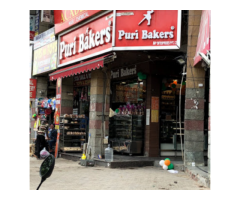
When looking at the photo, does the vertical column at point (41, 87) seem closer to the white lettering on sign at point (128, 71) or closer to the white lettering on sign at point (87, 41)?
the white lettering on sign at point (87, 41)

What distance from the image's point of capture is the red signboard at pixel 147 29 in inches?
413

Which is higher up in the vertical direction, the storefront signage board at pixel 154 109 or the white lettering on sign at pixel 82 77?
the white lettering on sign at pixel 82 77

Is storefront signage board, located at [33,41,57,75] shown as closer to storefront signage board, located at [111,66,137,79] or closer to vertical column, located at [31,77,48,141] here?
vertical column, located at [31,77,48,141]

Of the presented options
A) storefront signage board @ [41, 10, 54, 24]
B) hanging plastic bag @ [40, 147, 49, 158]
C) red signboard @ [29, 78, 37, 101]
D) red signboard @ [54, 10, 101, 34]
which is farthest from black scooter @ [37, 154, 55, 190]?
red signboard @ [29, 78, 37, 101]

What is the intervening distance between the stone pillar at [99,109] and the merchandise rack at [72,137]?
70.8 inches

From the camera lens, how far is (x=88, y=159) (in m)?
11.9

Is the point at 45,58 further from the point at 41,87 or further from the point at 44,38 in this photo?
the point at 41,87

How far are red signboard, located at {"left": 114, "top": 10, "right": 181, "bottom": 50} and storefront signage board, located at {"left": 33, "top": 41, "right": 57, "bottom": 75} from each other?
5682 mm

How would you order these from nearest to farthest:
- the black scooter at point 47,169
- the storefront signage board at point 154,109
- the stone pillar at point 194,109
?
the black scooter at point 47,169
the stone pillar at point 194,109
the storefront signage board at point 154,109

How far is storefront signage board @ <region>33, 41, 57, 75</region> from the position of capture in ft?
52.8

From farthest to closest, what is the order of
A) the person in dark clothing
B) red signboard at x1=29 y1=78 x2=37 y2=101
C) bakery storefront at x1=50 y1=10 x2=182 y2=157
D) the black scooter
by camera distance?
red signboard at x1=29 y1=78 x2=37 y2=101
the person in dark clothing
bakery storefront at x1=50 y1=10 x2=182 y2=157
the black scooter

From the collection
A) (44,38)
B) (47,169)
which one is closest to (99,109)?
(44,38)

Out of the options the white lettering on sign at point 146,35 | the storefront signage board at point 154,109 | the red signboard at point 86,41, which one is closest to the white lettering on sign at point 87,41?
the red signboard at point 86,41
